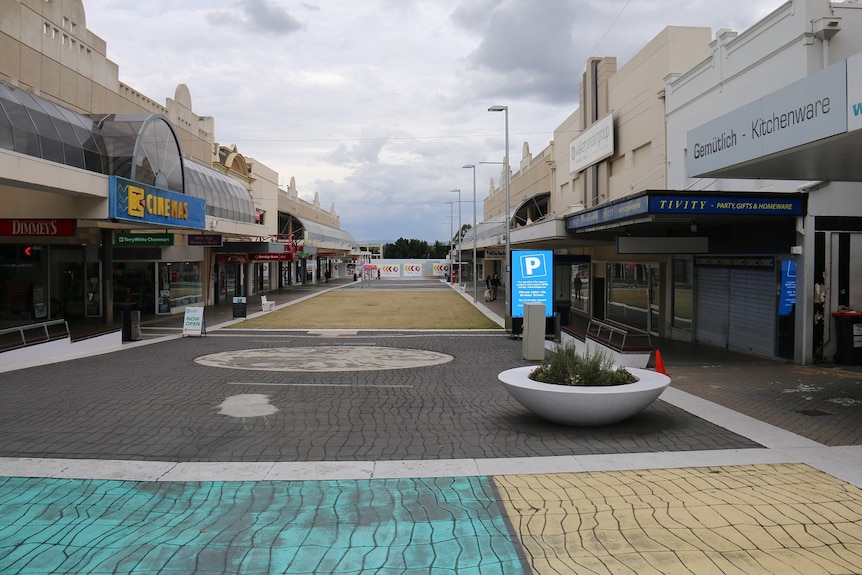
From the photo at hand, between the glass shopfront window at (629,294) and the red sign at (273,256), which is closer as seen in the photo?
the glass shopfront window at (629,294)

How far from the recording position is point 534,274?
64.2 ft

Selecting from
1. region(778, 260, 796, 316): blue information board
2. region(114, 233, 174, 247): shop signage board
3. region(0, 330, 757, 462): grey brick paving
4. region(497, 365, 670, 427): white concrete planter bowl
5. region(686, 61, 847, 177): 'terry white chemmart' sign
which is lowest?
region(0, 330, 757, 462): grey brick paving

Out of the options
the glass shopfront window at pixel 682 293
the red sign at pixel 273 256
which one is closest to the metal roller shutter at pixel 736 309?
the glass shopfront window at pixel 682 293

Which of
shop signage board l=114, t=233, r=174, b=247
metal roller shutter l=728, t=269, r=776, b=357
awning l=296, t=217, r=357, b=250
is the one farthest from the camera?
awning l=296, t=217, r=357, b=250

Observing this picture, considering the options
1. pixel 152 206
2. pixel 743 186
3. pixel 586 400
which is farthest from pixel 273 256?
pixel 586 400

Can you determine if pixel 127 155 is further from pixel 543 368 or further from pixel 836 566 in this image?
pixel 836 566

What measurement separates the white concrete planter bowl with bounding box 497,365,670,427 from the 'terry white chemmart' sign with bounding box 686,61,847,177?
3.50 metres

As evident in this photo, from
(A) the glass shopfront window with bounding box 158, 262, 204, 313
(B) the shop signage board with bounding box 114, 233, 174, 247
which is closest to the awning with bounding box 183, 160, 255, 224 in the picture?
(A) the glass shopfront window with bounding box 158, 262, 204, 313

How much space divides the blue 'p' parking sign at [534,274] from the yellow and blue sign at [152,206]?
11.9m

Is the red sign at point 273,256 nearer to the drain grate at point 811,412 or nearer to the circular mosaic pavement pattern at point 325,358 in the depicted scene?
the circular mosaic pavement pattern at point 325,358

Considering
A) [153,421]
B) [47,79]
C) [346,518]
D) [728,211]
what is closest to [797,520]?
[346,518]

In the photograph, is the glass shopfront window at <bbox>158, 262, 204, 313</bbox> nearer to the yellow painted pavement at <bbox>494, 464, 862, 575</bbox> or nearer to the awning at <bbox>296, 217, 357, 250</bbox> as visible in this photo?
the awning at <bbox>296, 217, 357, 250</bbox>

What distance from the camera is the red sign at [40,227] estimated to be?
1897 cm

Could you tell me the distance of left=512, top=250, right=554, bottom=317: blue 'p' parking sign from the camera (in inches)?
770
